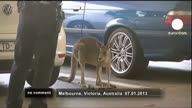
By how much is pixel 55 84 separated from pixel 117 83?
552 mm

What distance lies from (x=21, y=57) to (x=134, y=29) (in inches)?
43.2

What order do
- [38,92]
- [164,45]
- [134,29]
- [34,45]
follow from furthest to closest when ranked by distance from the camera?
1. [164,45]
2. [134,29]
3. [38,92]
4. [34,45]

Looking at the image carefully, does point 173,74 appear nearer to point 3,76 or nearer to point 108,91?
point 108,91

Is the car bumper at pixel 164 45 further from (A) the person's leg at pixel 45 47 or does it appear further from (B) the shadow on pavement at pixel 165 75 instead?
(A) the person's leg at pixel 45 47

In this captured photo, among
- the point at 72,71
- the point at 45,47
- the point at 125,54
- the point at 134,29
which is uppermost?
the point at 134,29

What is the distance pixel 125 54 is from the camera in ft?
12.5

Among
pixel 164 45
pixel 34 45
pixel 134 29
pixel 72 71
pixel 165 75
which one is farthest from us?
pixel 165 75

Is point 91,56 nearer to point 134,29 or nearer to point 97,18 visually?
point 97,18

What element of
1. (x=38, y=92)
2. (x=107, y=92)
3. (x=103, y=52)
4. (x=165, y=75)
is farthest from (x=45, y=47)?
(x=165, y=75)

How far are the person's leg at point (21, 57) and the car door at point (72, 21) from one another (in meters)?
0.36

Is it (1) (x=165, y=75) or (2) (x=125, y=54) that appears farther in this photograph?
(1) (x=165, y=75)

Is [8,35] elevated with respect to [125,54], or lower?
elevated

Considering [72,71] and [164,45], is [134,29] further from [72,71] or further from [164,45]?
[72,71]

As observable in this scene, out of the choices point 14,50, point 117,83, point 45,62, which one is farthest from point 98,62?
point 14,50
